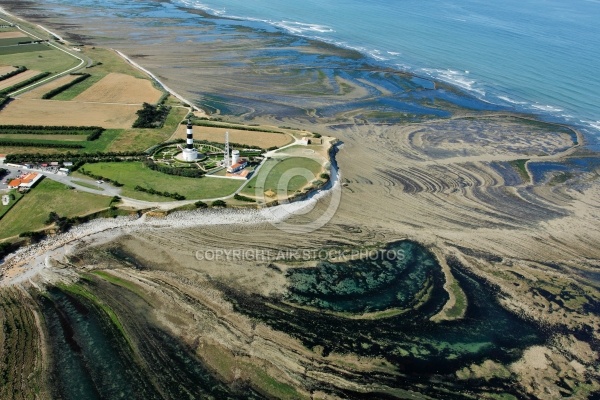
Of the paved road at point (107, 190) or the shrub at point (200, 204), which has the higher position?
the shrub at point (200, 204)

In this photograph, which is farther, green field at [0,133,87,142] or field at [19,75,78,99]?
field at [19,75,78,99]

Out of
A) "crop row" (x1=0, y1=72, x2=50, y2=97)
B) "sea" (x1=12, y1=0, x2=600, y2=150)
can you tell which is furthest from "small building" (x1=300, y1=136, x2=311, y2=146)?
"crop row" (x1=0, y1=72, x2=50, y2=97)

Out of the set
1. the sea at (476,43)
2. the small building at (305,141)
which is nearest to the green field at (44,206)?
the small building at (305,141)

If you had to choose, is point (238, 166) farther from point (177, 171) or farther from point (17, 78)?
point (17, 78)

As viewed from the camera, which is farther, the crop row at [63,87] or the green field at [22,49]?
the green field at [22,49]

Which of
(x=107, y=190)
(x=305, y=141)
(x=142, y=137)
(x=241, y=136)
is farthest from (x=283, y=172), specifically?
(x=142, y=137)

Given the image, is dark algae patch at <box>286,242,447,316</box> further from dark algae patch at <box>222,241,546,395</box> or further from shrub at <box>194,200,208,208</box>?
shrub at <box>194,200,208,208</box>

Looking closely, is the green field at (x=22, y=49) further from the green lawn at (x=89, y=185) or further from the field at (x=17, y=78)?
the green lawn at (x=89, y=185)
